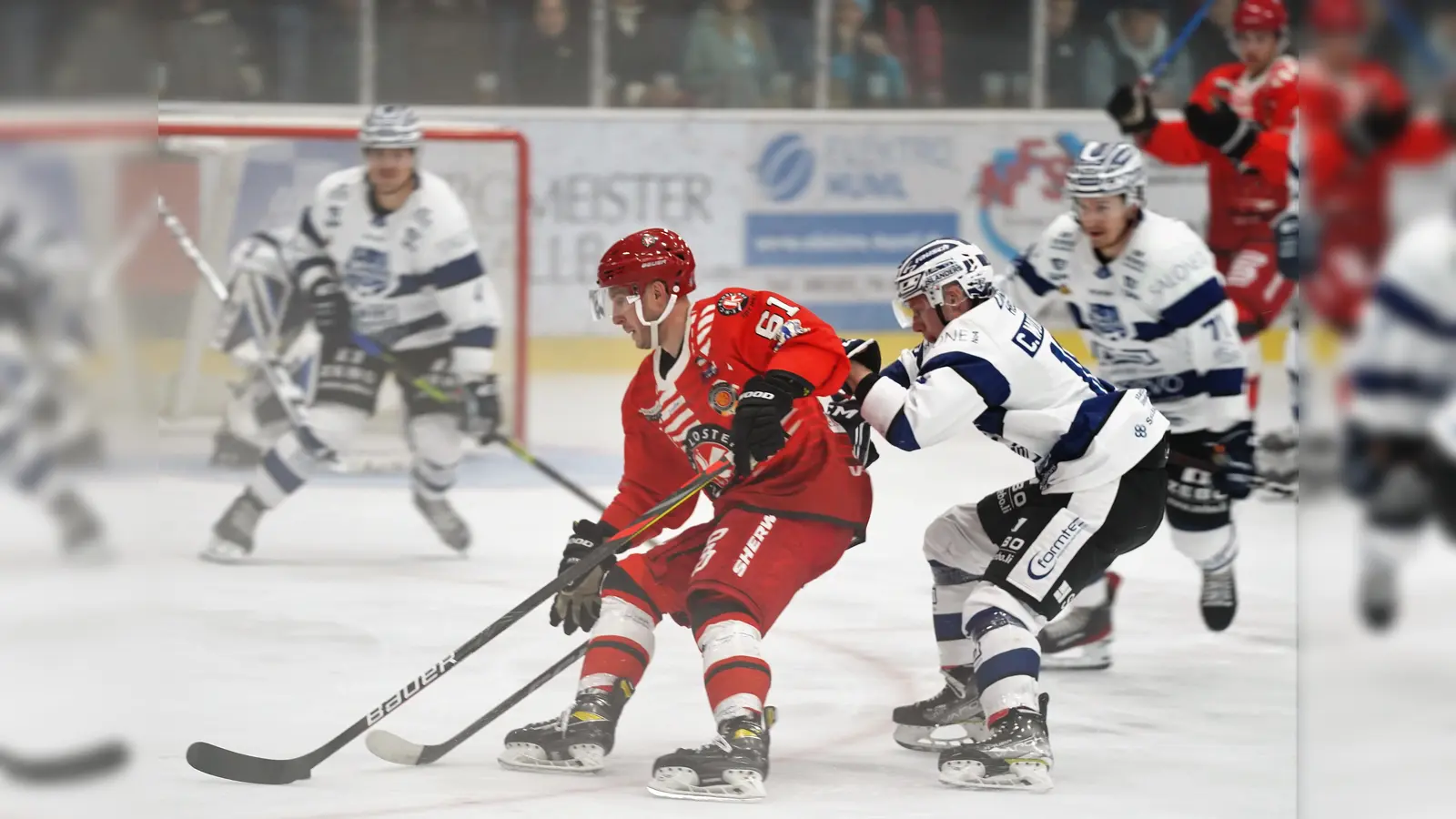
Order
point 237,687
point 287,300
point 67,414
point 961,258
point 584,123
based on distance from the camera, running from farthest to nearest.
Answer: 1. point 584,123
2. point 287,300
3. point 237,687
4. point 961,258
5. point 67,414

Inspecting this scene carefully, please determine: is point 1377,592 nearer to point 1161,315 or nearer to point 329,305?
point 1161,315

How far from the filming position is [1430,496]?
2.30 ft

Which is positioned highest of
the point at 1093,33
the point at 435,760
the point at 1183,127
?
the point at 1093,33

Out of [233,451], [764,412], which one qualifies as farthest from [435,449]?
[764,412]

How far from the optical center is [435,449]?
16.1 feet

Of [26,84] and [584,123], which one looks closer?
[26,84]

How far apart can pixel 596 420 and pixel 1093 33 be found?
320 cm

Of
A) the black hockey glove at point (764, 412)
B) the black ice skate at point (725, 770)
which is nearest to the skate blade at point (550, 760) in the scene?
the black ice skate at point (725, 770)

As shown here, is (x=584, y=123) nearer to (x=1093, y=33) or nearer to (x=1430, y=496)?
(x=1093, y=33)

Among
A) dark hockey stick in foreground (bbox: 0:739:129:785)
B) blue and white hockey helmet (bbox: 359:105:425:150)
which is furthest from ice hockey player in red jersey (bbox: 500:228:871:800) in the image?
blue and white hockey helmet (bbox: 359:105:425:150)

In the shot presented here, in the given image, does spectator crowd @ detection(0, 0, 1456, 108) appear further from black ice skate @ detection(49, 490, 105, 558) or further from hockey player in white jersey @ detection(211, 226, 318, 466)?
black ice skate @ detection(49, 490, 105, 558)

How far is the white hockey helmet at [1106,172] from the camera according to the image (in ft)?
12.2

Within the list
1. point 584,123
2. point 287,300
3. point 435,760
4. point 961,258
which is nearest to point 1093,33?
point 584,123

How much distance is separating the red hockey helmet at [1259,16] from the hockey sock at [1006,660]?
322 centimetres
